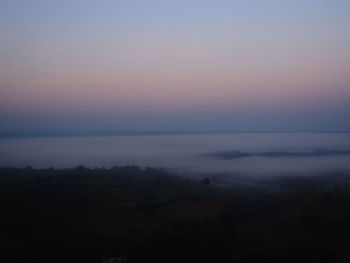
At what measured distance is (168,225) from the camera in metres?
17.1

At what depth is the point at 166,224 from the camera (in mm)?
17328

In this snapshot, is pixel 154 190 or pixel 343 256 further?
pixel 154 190

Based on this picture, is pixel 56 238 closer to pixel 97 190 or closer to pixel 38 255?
pixel 38 255

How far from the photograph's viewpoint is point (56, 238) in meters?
13.8

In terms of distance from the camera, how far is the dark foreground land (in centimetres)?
1170

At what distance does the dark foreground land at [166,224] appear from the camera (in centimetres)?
1170

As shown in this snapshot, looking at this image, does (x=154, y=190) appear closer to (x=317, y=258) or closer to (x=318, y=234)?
(x=318, y=234)

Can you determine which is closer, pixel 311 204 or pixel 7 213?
pixel 7 213

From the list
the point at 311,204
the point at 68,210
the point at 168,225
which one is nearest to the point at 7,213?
the point at 68,210

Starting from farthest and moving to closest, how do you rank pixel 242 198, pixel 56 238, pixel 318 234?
pixel 242 198, pixel 318 234, pixel 56 238

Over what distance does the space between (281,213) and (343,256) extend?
804 cm

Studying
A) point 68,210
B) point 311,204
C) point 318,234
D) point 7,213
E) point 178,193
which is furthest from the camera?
point 178,193

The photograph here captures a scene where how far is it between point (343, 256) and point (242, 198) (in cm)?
1226

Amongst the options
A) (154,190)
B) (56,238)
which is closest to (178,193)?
(154,190)
